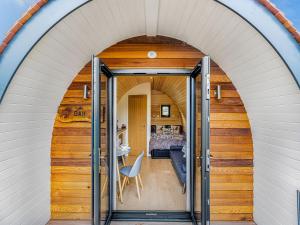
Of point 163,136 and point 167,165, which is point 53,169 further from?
point 163,136

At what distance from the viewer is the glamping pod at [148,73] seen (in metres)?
1.76

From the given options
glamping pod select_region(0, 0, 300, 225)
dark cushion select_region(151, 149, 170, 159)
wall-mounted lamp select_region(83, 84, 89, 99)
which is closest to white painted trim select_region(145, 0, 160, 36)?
glamping pod select_region(0, 0, 300, 225)

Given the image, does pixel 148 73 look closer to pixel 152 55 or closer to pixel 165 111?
pixel 152 55

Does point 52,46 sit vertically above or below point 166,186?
above

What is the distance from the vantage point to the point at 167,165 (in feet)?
18.3

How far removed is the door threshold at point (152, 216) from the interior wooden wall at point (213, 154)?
14.2 inches

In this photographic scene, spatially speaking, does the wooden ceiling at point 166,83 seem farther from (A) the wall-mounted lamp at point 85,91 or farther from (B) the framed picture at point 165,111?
(A) the wall-mounted lamp at point 85,91

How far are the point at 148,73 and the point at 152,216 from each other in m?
1.92

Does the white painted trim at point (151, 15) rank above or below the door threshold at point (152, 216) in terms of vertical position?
above

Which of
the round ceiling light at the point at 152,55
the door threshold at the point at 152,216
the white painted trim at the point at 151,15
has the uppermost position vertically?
the white painted trim at the point at 151,15

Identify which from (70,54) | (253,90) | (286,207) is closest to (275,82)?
(253,90)

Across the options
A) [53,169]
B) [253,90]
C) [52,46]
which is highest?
[52,46]

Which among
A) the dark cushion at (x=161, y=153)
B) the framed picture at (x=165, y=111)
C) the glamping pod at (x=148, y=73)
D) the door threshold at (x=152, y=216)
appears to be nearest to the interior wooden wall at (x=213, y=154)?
the glamping pod at (x=148, y=73)

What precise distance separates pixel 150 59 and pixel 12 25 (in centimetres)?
157
